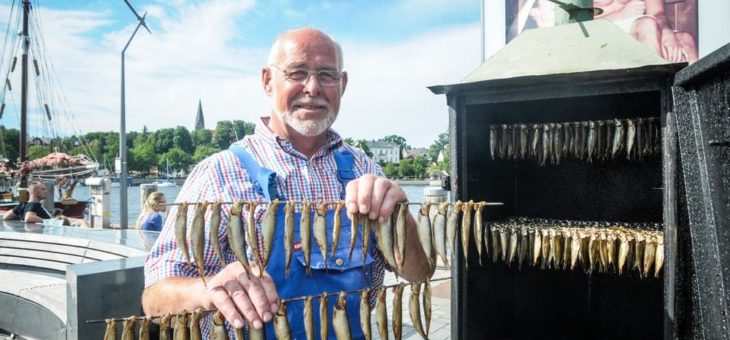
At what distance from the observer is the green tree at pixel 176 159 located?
11149 cm

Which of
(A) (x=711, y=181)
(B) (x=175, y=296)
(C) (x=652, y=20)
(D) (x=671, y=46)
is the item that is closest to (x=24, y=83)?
(C) (x=652, y=20)

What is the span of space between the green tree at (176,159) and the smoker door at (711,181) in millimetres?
117243

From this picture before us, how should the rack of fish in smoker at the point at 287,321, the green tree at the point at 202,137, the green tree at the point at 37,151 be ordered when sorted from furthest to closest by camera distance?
1. the green tree at the point at 202,137
2. the green tree at the point at 37,151
3. the rack of fish in smoker at the point at 287,321

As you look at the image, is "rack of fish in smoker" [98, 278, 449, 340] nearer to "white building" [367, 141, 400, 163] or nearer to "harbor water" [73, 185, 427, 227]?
"harbor water" [73, 185, 427, 227]

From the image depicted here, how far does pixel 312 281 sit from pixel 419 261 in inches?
26.7

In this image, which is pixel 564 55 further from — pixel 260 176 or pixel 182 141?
pixel 182 141

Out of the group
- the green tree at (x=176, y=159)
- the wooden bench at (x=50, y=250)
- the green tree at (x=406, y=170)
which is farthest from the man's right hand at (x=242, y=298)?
the green tree at (x=176, y=159)

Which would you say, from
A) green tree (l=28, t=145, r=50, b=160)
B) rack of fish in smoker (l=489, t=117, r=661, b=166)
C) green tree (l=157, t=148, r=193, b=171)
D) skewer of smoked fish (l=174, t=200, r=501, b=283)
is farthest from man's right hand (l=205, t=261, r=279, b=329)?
green tree (l=157, t=148, r=193, b=171)

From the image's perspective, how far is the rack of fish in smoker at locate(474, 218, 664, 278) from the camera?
3701mm

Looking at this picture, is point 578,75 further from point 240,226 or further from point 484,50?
point 484,50

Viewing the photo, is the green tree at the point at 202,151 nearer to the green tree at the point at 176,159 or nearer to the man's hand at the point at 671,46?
the green tree at the point at 176,159

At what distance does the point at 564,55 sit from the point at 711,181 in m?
1.75

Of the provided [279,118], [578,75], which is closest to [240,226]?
[279,118]

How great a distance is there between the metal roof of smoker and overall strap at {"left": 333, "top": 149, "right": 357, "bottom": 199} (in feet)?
3.22
